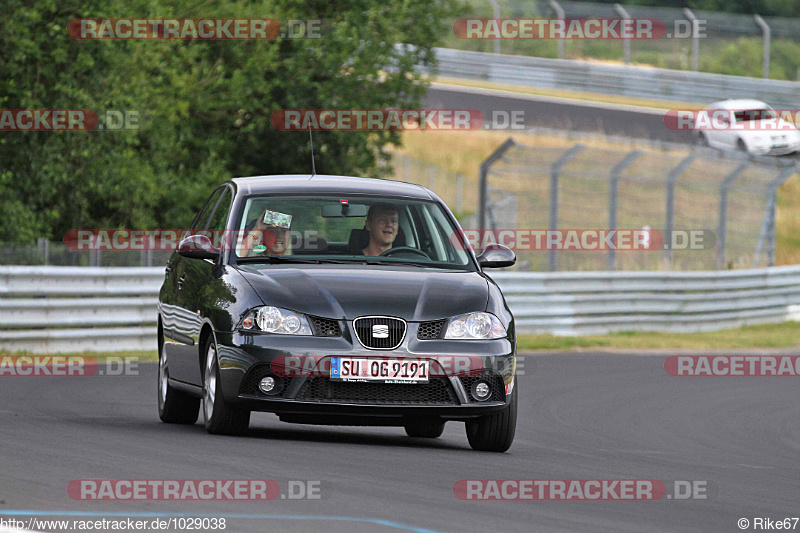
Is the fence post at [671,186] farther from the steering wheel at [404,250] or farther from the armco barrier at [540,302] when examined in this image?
the steering wheel at [404,250]

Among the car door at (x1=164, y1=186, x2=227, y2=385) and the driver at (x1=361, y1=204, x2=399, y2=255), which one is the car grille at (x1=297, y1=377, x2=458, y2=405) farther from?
the driver at (x1=361, y1=204, x2=399, y2=255)

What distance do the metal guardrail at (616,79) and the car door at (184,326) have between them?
37733 millimetres

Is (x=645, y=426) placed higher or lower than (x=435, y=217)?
lower

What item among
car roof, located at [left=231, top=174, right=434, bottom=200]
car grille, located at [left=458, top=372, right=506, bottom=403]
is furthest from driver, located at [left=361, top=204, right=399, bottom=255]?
car grille, located at [left=458, top=372, right=506, bottom=403]

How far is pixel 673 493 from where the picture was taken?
312 inches

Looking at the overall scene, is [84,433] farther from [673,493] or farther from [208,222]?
[673,493]

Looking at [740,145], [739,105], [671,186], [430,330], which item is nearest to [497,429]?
[430,330]

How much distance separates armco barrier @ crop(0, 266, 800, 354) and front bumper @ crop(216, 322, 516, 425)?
8.11 metres

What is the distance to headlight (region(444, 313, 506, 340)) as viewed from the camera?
8875mm

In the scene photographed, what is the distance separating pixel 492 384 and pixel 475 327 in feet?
1.11

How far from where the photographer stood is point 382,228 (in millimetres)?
9891

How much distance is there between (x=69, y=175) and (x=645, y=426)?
12.8 meters

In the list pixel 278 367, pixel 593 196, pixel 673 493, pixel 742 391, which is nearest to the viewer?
pixel 673 493

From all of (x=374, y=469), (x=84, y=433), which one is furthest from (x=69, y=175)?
(x=374, y=469)
